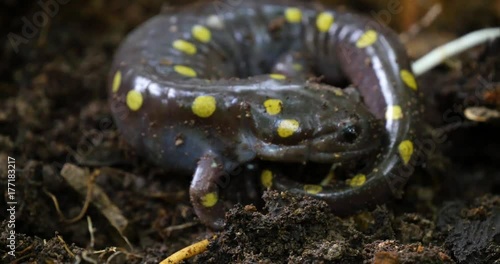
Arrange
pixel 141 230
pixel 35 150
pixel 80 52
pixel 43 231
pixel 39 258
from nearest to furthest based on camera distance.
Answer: pixel 39 258 → pixel 43 231 → pixel 141 230 → pixel 35 150 → pixel 80 52

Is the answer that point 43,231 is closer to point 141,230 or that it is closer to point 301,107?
point 141,230

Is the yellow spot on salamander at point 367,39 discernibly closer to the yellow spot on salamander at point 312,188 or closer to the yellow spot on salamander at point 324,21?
the yellow spot on salamander at point 324,21

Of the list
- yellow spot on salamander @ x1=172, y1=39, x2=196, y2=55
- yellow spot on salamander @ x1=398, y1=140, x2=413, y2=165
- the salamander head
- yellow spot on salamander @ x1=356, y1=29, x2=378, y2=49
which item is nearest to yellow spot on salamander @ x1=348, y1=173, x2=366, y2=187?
the salamander head

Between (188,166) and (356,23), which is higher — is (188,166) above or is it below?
below

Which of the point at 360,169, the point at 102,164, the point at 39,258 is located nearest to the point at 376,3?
the point at 360,169

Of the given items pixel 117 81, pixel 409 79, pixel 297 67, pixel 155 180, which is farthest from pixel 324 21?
pixel 155 180

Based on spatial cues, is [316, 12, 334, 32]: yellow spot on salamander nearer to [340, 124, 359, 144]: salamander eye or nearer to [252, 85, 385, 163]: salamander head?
[252, 85, 385, 163]: salamander head

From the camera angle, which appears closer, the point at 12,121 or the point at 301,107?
the point at 301,107
